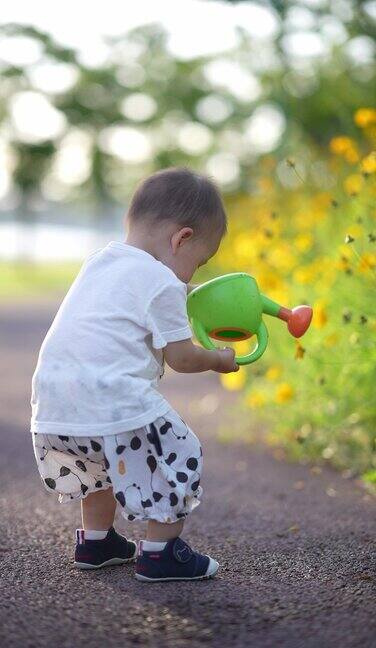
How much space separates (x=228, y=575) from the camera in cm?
264

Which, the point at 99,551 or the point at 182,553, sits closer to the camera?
the point at 182,553

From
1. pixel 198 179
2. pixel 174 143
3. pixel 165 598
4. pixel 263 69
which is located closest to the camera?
pixel 165 598

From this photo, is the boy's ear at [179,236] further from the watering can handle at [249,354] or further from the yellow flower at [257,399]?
the yellow flower at [257,399]

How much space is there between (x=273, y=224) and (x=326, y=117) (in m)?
6.96

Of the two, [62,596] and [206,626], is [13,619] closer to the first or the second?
[62,596]

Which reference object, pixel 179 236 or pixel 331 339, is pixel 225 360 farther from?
pixel 331 339

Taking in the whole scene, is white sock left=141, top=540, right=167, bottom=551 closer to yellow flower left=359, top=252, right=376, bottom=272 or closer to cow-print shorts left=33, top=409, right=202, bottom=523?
cow-print shorts left=33, top=409, right=202, bottom=523

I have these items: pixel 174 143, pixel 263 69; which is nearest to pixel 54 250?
pixel 174 143

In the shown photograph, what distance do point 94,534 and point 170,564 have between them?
298mm

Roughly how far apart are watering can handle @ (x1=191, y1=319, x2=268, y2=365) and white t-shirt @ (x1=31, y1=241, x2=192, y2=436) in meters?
0.19

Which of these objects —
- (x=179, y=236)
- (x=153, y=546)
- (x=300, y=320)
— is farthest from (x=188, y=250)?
(x=153, y=546)

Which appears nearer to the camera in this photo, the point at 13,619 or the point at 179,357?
the point at 13,619

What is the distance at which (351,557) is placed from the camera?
2.82 metres

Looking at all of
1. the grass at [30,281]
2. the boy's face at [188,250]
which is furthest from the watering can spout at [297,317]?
the grass at [30,281]
